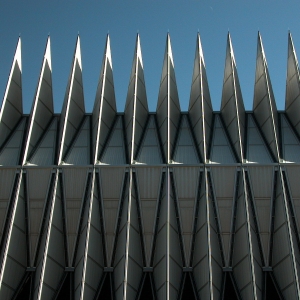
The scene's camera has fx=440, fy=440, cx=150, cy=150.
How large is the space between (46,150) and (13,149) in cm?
255

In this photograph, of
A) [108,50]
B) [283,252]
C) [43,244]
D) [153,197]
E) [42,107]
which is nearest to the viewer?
[283,252]

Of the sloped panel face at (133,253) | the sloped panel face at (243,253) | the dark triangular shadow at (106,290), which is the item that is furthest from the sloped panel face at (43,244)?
the sloped panel face at (243,253)

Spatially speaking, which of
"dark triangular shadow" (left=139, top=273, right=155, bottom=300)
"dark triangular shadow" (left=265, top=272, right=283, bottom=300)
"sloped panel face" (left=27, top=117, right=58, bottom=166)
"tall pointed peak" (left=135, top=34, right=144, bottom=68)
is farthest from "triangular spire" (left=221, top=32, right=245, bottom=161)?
"sloped panel face" (left=27, top=117, right=58, bottom=166)

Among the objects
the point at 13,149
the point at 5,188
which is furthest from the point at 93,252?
the point at 13,149

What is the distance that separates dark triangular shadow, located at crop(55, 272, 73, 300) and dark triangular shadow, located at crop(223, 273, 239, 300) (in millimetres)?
9847

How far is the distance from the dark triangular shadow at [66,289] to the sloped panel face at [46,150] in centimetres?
820

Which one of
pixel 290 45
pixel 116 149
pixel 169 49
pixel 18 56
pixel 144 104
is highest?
pixel 290 45

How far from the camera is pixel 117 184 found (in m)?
31.0

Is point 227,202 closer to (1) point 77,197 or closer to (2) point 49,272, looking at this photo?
Answer: (1) point 77,197

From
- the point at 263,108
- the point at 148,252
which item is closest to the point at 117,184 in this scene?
the point at 148,252

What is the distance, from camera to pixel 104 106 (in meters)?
35.0

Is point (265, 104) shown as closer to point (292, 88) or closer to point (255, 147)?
point (292, 88)

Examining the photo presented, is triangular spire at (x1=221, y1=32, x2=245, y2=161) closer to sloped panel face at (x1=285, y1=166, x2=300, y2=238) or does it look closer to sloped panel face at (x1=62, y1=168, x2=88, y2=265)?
sloped panel face at (x1=285, y1=166, x2=300, y2=238)

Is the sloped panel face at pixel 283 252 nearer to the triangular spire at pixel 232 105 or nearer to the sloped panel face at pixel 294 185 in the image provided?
the sloped panel face at pixel 294 185
